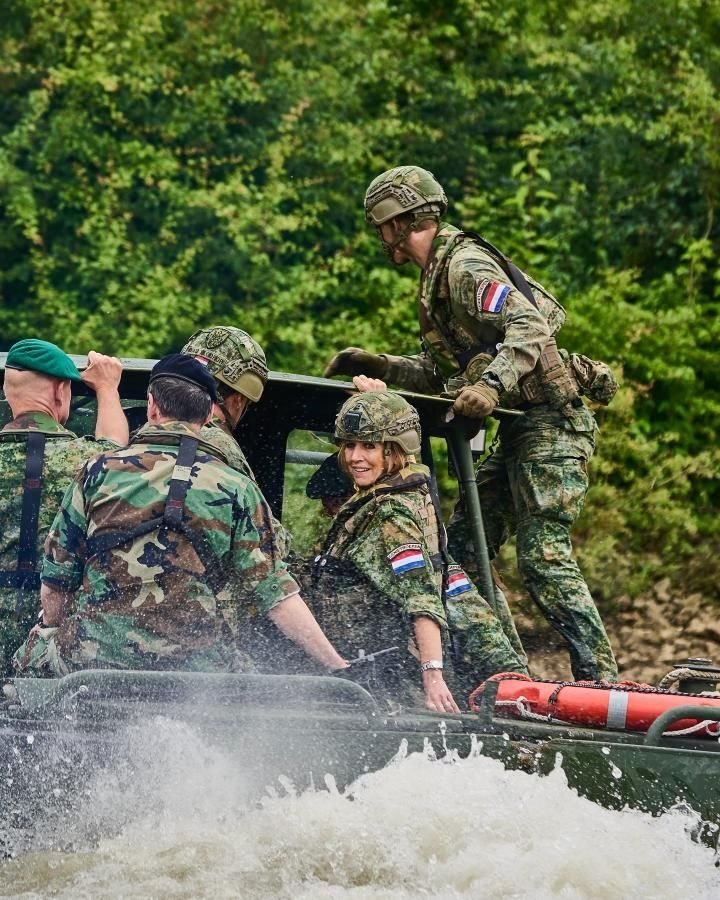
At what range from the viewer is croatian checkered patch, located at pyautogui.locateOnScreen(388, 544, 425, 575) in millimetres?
5656

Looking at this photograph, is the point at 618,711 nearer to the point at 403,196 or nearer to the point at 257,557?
the point at 257,557

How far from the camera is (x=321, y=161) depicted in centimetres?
1344

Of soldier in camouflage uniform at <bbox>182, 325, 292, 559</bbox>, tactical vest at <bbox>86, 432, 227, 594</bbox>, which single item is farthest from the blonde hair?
tactical vest at <bbox>86, 432, 227, 594</bbox>

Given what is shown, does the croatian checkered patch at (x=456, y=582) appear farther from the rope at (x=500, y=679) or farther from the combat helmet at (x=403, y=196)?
the combat helmet at (x=403, y=196)

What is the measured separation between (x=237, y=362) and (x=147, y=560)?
1258mm

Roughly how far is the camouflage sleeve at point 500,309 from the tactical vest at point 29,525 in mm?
1822

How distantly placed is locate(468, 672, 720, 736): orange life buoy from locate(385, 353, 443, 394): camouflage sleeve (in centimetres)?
182

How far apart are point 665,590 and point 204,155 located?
534cm

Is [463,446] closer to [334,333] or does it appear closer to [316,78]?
[334,333]

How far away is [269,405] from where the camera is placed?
6371 mm

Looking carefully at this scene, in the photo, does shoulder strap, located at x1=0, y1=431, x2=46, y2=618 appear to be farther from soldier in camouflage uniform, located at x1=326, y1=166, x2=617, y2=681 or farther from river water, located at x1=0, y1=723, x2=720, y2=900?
soldier in camouflage uniform, located at x1=326, y1=166, x2=617, y2=681

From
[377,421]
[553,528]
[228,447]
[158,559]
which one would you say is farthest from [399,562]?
[553,528]

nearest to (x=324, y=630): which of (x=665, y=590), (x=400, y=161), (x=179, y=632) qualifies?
(x=179, y=632)

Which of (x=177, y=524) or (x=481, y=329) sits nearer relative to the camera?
(x=177, y=524)
